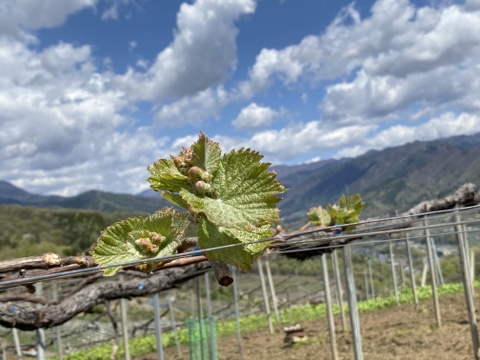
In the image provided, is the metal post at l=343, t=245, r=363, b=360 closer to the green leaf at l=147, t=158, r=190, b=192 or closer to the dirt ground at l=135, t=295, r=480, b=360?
the green leaf at l=147, t=158, r=190, b=192

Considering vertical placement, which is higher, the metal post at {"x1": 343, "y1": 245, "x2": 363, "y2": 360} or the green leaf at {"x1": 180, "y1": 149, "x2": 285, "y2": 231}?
the green leaf at {"x1": 180, "y1": 149, "x2": 285, "y2": 231}

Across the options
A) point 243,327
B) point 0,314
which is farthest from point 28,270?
point 243,327

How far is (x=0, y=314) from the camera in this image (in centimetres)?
225

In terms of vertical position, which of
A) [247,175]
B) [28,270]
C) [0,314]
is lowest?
[0,314]

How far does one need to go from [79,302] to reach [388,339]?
790 cm

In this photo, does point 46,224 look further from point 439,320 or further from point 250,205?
point 250,205

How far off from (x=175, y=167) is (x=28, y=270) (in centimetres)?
34

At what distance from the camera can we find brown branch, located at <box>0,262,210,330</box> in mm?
2596

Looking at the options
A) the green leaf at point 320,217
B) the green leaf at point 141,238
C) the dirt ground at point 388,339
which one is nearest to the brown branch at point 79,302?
the green leaf at point 320,217

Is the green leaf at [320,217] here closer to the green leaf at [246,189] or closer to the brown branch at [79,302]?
the brown branch at [79,302]

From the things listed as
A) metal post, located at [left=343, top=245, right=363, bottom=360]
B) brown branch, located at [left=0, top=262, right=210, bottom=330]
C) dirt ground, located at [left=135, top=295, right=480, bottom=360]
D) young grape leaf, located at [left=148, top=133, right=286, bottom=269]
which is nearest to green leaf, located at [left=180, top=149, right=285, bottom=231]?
young grape leaf, located at [left=148, top=133, right=286, bottom=269]

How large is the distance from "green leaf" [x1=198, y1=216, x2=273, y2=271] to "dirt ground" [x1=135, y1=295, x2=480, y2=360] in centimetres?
743

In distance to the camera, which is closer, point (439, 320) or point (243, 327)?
point (439, 320)

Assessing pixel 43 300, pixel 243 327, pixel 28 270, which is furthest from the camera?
pixel 243 327
